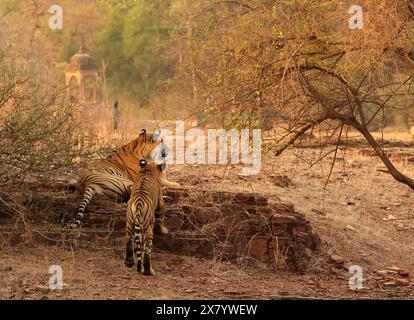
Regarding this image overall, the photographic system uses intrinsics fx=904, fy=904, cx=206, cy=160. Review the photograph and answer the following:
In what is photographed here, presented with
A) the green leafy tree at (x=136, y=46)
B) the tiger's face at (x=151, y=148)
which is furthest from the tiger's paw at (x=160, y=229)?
the green leafy tree at (x=136, y=46)

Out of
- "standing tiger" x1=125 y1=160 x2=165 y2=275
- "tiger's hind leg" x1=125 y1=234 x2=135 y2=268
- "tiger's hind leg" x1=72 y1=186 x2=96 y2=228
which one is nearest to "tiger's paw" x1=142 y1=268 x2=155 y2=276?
"standing tiger" x1=125 y1=160 x2=165 y2=275

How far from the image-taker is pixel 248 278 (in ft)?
30.3

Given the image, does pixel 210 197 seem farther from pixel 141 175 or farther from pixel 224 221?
pixel 141 175

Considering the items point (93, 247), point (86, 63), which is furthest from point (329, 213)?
point (86, 63)

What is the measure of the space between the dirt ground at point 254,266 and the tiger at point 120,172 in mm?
642

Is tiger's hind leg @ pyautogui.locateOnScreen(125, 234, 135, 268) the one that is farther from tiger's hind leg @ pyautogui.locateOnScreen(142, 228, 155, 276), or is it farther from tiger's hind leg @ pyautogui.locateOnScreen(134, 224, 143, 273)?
tiger's hind leg @ pyautogui.locateOnScreen(142, 228, 155, 276)

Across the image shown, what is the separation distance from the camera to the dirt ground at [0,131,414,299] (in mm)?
8250

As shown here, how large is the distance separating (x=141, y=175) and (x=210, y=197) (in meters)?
1.28

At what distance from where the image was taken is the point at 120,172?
10.7 meters

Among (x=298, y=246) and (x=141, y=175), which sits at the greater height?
(x=141, y=175)

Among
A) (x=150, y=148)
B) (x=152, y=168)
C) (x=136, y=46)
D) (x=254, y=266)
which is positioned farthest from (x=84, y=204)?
(x=136, y=46)

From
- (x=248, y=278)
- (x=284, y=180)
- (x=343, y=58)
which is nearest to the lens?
(x=248, y=278)

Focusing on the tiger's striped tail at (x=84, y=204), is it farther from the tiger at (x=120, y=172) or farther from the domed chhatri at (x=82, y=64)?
the domed chhatri at (x=82, y=64)

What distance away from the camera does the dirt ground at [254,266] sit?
27.1 feet
